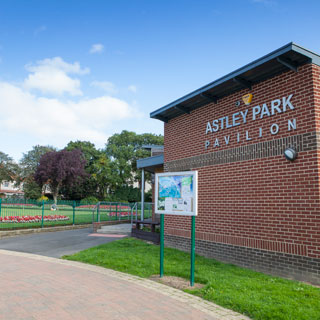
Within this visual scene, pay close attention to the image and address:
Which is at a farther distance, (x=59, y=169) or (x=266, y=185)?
(x=59, y=169)

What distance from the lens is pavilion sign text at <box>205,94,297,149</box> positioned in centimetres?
703

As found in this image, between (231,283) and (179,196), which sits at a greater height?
(179,196)

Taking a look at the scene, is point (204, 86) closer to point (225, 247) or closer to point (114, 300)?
point (225, 247)

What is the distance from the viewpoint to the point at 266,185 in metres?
7.30

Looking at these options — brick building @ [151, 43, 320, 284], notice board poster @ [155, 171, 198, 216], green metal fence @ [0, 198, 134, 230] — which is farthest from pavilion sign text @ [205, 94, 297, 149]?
green metal fence @ [0, 198, 134, 230]

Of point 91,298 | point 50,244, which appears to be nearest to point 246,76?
point 91,298

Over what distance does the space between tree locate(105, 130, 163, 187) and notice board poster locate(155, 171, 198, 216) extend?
4362 centimetres

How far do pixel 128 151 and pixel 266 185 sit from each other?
4501 cm

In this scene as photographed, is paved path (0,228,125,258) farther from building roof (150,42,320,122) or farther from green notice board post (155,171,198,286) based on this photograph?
building roof (150,42,320,122)

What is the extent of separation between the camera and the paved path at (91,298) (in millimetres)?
4375

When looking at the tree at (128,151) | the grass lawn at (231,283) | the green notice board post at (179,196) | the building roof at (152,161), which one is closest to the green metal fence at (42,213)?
the building roof at (152,161)

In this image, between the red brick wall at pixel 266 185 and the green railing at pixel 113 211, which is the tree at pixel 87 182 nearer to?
the green railing at pixel 113 211

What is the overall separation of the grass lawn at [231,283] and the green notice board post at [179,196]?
26.1 inches

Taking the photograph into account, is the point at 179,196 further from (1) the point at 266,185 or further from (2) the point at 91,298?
(2) the point at 91,298
